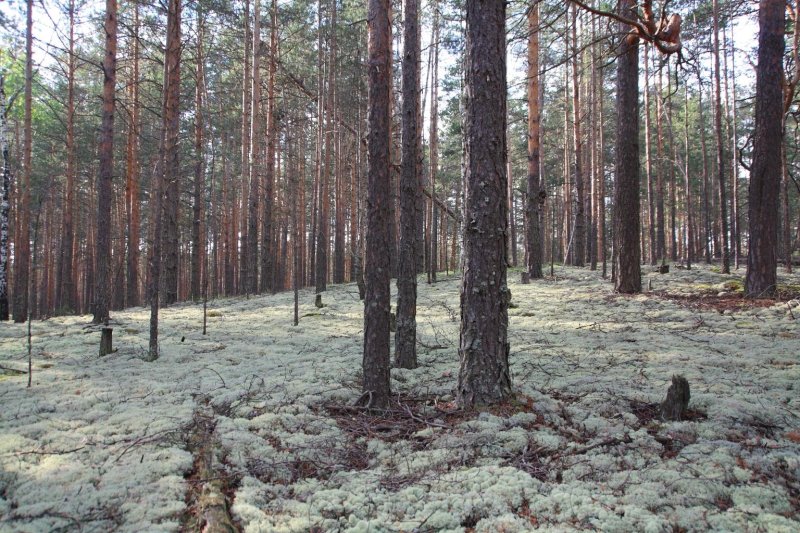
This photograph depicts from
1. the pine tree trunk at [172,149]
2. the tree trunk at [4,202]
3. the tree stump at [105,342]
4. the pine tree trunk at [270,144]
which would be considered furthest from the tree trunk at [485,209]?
the pine tree trunk at [270,144]

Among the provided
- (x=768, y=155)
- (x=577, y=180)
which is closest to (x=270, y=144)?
(x=577, y=180)

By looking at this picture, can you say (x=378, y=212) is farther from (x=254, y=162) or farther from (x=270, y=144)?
(x=270, y=144)

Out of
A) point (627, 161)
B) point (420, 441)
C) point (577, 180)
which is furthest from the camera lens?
point (577, 180)

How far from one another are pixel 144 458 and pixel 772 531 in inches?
146

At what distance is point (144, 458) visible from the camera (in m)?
3.11

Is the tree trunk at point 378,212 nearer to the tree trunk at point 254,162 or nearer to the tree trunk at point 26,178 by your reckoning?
the tree trunk at point 254,162

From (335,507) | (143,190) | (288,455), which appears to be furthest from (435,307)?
(143,190)

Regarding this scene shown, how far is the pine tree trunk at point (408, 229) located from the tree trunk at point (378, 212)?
122 cm

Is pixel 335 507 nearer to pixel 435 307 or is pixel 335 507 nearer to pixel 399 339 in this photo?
pixel 399 339

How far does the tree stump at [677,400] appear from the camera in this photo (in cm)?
352

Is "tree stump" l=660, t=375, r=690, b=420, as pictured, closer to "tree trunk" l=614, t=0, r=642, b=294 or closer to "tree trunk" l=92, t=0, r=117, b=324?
"tree trunk" l=614, t=0, r=642, b=294

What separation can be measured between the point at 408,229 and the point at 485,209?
6.13 feet

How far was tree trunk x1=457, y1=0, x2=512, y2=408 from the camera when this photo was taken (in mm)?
4020

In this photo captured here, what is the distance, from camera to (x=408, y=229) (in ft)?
19.0
